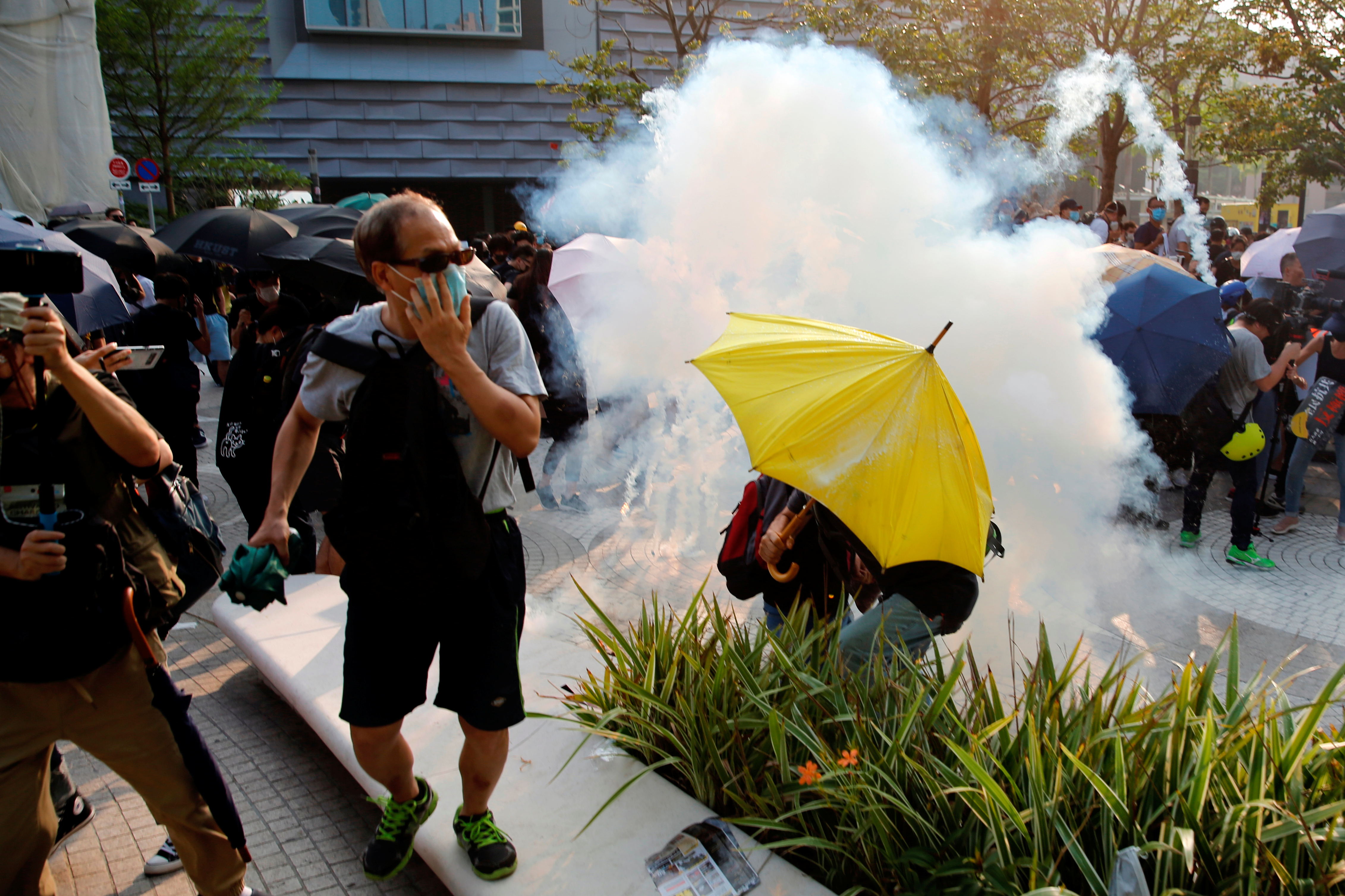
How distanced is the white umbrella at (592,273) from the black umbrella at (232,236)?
12.8 feet

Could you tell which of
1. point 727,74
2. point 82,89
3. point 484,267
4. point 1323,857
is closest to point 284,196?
point 82,89

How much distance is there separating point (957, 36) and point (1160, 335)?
32.7ft

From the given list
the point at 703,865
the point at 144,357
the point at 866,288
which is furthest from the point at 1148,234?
the point at 144,357

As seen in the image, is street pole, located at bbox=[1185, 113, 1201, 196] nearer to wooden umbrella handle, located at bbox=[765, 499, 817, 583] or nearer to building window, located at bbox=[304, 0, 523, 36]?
wooden umbrella handle, located at bbox=[765, 499, 817, 583]

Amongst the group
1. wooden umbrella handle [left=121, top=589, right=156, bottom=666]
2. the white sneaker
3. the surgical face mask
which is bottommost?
the white sneaker

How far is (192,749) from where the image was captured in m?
2.43

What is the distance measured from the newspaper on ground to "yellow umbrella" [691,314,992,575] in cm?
93

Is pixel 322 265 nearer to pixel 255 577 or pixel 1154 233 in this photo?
pixel 255 577

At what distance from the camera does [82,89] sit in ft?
61.7

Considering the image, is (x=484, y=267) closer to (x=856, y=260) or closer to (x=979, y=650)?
(x=856, y=260)

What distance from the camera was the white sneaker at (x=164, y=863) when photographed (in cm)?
285

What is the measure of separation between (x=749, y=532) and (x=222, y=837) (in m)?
1.92

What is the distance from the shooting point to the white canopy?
1772cm

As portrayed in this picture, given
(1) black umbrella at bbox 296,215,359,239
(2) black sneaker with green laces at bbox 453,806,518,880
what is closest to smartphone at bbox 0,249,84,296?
(2) black sneaker with green laces at bbox 453,806,518,880
